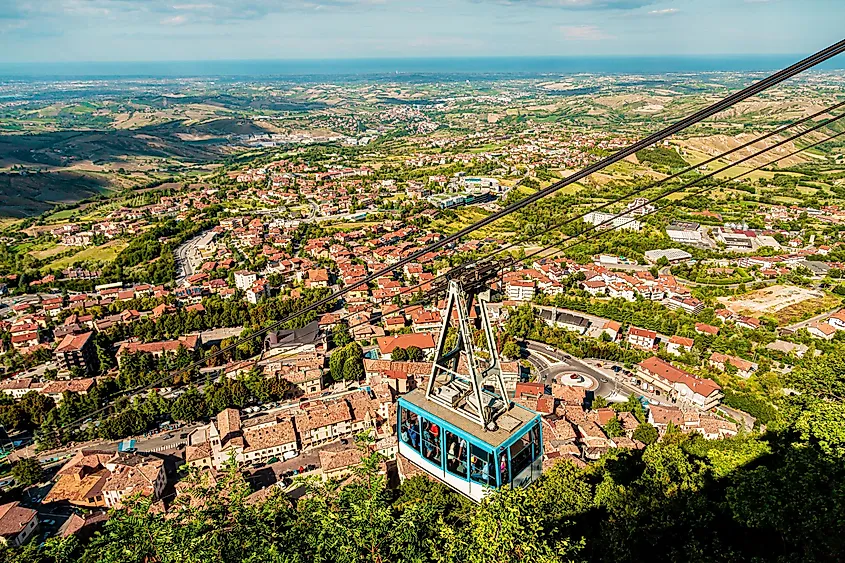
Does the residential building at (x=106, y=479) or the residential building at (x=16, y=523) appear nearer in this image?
the residential building at (x=16, y=523)

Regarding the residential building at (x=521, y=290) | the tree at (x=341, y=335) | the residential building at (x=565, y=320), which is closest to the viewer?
the tree at (x=341, y=335)

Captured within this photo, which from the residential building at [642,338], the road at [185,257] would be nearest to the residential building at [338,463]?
the residential building at [642,338]

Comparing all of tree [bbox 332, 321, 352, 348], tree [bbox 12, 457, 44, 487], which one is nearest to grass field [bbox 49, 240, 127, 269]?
tree [bbox 332, 321, 352, 348]

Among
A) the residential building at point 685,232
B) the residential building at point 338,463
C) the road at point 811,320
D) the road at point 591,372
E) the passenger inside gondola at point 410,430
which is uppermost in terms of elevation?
the passenger inside gondola at point 410,430

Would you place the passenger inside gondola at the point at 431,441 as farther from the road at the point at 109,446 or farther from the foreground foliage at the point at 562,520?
the road at the point at 109,446

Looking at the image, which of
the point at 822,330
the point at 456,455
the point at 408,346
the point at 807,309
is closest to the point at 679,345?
the point at 822,330

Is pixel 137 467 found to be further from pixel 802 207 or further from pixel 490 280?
pixel 802 207
